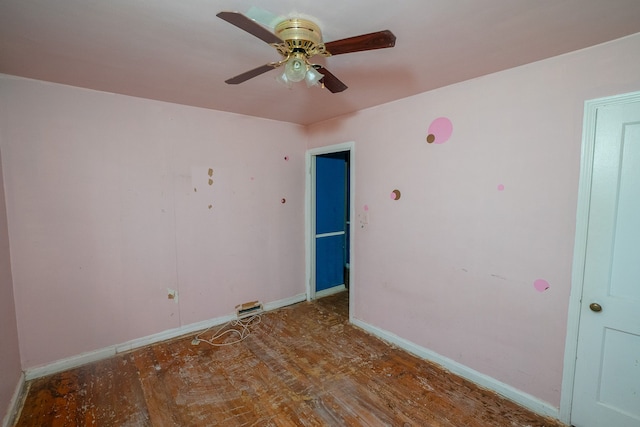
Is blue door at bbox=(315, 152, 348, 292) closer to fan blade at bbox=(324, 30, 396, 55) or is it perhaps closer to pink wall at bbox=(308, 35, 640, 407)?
pink wall at bbox=(308, 35, 640, 407)

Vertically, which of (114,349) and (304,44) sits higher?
(304,44)

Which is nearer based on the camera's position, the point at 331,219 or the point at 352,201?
the point at 352,201

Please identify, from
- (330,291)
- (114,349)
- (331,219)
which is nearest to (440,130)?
(331,219)

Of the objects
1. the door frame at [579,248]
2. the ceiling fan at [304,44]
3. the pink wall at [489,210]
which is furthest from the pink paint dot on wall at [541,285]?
the ceiling fan at [304,44]

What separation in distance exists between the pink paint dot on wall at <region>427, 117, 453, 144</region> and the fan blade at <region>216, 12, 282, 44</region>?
1.56 m

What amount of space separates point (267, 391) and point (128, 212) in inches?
76.8

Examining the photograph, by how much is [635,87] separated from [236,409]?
3.04 m

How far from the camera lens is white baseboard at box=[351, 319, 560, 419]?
1.87 m

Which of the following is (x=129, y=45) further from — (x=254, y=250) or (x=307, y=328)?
(x=307, y=328)

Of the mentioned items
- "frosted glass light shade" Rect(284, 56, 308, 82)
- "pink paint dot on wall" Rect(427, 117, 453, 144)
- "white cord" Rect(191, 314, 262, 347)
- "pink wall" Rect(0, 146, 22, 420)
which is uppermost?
"frosted glass light shade" Rect(284, 56, 308, 82)

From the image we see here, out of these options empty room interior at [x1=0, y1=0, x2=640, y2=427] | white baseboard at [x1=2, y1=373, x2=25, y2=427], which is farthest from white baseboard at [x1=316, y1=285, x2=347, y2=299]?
white baseboard at [x1=2, y1=373, x2=25, y2=427]

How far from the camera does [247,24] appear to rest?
44.2 inches

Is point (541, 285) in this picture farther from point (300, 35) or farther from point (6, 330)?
point (6, 330)

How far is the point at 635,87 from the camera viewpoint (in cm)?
151
